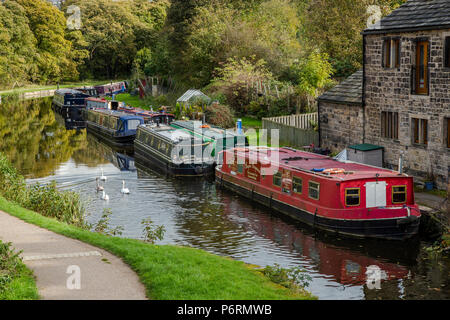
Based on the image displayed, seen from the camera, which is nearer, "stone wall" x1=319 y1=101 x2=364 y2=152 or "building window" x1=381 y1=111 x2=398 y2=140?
"building window" x1=381 y1=111 x2=398 y2=140

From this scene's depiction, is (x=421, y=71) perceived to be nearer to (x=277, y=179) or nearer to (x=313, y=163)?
(x=313, y=163)

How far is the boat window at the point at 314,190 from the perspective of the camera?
21.0 meters

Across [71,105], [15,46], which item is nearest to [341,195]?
[71,105]

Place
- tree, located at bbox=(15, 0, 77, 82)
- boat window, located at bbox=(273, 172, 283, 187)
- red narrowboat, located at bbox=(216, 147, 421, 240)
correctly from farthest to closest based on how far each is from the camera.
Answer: tree, located at bbox=(15, 0, 77, 82) → boat window, located at bbox=(273, 172, 283, 187) → red narrowboat, located at bbox=(216, 147, 421, 240)

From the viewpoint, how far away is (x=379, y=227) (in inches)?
766

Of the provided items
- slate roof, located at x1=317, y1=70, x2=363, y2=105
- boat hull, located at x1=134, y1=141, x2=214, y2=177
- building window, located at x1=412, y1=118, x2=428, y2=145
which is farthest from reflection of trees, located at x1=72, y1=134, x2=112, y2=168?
building window, located at x1=412, y1=118, x2=428, y2=145

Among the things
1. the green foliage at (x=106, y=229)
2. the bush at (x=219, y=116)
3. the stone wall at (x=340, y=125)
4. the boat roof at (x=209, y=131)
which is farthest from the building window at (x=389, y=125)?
the bush at (x=219, y=116)

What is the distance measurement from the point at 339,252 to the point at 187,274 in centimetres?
698

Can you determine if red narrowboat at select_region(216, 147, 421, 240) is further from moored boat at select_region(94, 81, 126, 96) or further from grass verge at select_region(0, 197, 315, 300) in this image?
moored boat at select_region(94, 81, 126, 96)

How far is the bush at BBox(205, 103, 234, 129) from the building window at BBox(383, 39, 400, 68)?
18.0 meters

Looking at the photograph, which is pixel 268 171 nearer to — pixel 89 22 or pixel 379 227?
pixel 379 227

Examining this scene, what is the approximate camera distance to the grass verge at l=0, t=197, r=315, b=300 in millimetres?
12016

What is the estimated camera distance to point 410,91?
2345cm

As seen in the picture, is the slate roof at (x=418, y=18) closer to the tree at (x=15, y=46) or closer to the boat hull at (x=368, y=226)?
the boat hull at (x=368, y=226)
